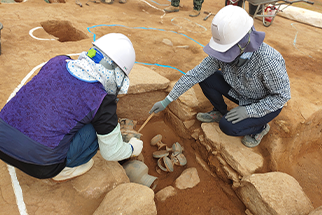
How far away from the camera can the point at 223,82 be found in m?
2.55

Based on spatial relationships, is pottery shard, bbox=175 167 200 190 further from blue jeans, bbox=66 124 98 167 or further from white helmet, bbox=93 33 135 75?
white helmet, bbox=93 33 135 75

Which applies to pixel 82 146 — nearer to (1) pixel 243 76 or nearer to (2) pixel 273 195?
(1) pixel 243 76

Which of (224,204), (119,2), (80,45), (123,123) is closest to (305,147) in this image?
(224,204)

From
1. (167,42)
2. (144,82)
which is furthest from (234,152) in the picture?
(167,42)

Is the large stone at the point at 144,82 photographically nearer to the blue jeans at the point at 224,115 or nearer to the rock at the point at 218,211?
the blue jeans at the point at 224,115

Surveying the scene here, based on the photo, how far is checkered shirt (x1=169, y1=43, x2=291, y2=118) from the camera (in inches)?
75.3

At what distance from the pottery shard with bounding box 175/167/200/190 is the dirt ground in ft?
0.19

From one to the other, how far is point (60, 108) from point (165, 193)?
1540 mm

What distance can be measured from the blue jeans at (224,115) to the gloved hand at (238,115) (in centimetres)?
6

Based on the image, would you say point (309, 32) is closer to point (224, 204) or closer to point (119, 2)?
point (119, 2)

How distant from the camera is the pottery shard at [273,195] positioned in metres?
1.91

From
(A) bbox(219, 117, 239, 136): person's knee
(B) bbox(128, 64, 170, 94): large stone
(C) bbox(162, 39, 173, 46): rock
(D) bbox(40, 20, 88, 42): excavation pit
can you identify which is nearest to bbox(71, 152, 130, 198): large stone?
(B) bbox(128, 64, 170, 94): large stone

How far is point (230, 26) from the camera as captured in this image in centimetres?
176

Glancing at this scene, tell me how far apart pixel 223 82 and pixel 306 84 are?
2.15 metres
